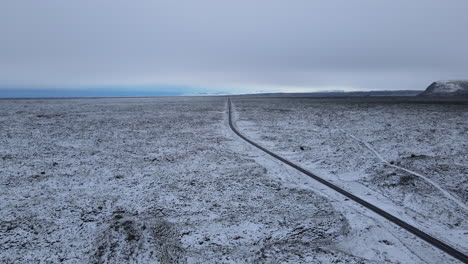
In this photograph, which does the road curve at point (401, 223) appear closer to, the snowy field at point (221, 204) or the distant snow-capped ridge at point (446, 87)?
the snowy field at point (221, 204)

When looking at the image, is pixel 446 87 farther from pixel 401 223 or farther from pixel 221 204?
pixel 221 204


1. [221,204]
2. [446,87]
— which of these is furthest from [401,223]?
[446,87]

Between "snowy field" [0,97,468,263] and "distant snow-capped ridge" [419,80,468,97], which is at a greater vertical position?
"distant snow-capped ridge" [419,80,468,97]

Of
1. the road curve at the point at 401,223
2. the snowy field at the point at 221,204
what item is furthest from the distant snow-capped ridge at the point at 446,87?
the road curve at the point at 401,223

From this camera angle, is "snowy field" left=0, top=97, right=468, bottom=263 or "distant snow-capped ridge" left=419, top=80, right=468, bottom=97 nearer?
"snowy field" left=0, top=97, right=468, bottom=263

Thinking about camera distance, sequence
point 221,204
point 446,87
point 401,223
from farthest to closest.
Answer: point 446,87 < point 221,204 < point 401,223

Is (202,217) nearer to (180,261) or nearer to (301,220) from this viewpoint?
(180,261)

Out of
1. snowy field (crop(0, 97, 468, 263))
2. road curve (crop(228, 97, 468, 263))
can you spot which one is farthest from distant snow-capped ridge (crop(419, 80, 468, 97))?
road curve (crop(228, 97, 468, 263))

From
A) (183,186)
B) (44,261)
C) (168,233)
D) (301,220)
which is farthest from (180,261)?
(183,186)

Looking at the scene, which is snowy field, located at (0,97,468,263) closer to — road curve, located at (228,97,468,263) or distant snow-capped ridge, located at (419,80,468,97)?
road curve, located at (228,97,468,263)

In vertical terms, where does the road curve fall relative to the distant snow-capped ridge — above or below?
below

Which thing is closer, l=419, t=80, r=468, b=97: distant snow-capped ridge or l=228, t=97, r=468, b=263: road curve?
l=228, t=97, r=468, b=263: road curve
